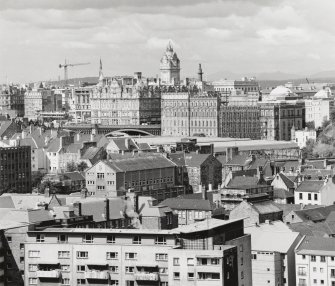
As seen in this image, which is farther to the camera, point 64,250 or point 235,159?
point 235,159

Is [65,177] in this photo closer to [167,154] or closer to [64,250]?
[167,154]

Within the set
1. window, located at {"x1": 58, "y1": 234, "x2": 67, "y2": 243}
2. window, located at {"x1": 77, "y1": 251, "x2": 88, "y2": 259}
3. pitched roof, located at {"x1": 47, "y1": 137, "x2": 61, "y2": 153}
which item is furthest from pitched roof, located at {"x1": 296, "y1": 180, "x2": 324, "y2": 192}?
pitched roof, located at {"x1": 47, "y1": 137, "x2": 61, "y2": 153}

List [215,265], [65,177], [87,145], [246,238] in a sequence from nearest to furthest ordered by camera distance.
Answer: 1. [215,265]
2. [246,238]
3. [65,177]
4. [87,145]

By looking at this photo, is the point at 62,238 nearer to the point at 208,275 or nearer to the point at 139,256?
the point at 139,256

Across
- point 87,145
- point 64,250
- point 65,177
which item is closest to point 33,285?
point 64,250

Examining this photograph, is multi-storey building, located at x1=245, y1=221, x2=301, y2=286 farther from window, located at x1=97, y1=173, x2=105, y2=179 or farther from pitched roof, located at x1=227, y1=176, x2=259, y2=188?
window, located at x1=97, y1=173, x2=105, y2=179

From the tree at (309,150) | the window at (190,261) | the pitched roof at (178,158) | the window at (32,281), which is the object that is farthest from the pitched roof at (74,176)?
the window at (190,261)

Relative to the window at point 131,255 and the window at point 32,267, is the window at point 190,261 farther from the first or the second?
the window at point 32,267
